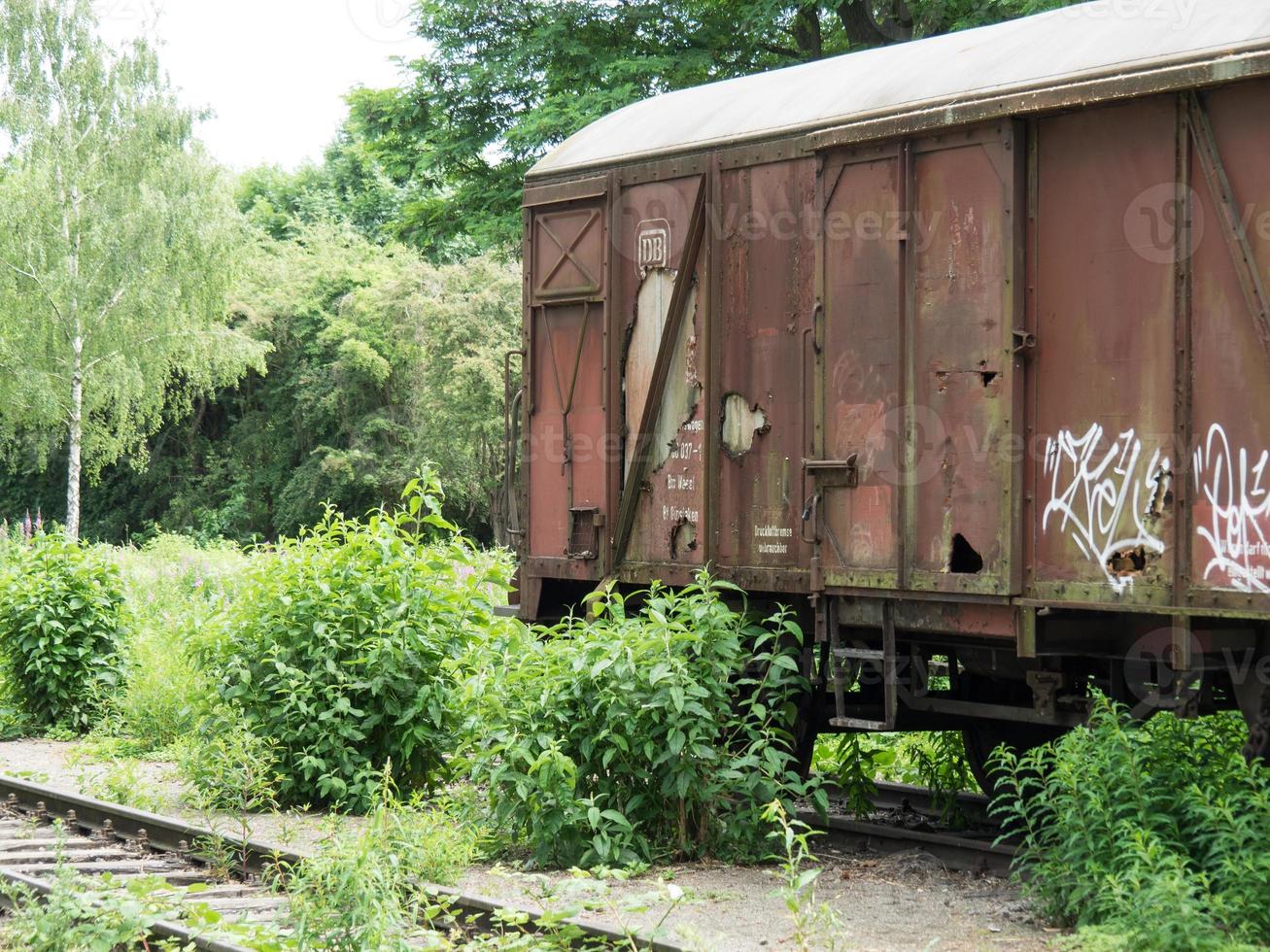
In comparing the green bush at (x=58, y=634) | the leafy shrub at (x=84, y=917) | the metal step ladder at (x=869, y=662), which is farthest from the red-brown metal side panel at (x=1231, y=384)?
the green bush at (x=58, y=634)

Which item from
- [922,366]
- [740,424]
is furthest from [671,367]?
Result: [922,366]

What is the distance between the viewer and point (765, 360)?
8.30 metres

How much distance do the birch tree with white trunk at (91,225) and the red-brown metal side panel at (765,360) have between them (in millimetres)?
29243

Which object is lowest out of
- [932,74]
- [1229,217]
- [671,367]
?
[671,367]

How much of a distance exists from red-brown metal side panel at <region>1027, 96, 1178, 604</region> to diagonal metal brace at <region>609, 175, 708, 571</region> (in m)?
2.38

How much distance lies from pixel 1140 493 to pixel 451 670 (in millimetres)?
4574

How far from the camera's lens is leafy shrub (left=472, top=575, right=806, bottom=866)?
7461 mm

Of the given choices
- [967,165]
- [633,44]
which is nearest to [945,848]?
[967,165]

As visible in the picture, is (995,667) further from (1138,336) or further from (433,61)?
(433,61)

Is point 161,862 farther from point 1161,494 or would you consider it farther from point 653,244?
point 1161,494

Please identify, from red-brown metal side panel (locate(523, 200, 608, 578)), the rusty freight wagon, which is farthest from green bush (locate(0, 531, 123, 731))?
the rusty freight wagon

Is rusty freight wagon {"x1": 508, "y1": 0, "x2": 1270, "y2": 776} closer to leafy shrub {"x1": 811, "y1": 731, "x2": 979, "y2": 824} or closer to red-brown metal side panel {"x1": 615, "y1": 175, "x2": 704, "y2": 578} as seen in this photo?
red-brown metal side panel {"x1": 615, "y1": 175, "x2": 704, "y2": 578}

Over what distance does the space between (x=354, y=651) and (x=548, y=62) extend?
13.3 m

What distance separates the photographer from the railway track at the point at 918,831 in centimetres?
761
